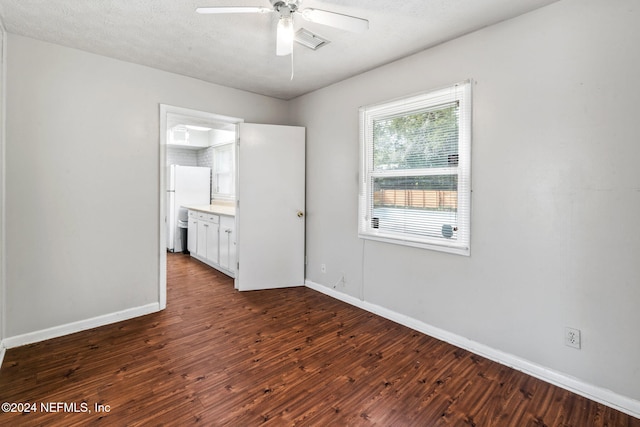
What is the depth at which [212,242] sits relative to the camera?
4.79m

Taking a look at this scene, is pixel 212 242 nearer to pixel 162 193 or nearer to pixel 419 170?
pixel 162 193

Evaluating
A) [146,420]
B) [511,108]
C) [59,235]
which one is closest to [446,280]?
[511,108]

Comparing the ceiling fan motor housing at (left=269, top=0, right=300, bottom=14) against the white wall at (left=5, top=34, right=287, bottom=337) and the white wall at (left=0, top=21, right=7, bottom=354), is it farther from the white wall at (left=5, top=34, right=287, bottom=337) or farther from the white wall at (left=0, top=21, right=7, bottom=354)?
the white wall at (left=0, top=21, right=7, bottom=354)

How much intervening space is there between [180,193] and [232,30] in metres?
4.44

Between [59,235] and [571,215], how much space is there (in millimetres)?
3937

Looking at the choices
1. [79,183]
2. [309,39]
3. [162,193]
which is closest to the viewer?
[309,39]

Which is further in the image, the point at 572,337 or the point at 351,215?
the point at 351,215

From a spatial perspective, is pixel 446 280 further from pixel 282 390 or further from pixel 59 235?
pixel 59 235

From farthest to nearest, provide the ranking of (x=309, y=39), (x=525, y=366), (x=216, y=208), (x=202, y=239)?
(x=216, y=208) < (x=202, y=239) < (x=309, y=39) < (x=525, y=366)

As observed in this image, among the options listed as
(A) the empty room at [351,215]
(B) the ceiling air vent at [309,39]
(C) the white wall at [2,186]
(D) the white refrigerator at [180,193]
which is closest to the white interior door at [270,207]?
(A) the empty room at [351,215]

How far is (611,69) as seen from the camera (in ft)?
5.82

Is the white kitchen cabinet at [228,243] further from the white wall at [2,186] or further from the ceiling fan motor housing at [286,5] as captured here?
the ceiling fan motor housing at [286,5]

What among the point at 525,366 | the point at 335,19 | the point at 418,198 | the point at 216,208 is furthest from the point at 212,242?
the point at 525,366

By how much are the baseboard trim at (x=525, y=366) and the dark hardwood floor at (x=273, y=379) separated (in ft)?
0.18
